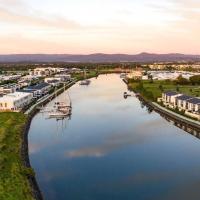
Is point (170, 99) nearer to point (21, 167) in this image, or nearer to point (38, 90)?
point (38, 90)

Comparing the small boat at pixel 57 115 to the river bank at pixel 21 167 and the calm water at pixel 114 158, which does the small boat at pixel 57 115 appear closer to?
the calm water at pixel 114 158

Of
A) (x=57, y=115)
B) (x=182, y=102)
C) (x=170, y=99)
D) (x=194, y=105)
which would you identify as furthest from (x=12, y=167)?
(x=170, y=99)

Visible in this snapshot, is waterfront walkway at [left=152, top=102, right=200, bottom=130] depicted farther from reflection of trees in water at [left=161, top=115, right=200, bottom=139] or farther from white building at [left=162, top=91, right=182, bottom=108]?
white building at [left=162, top=91, right=182, bottom=108]

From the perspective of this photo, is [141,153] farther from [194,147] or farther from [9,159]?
[9,159]

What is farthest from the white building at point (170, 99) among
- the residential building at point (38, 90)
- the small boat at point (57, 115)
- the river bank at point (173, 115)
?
the residential building at point (38, 90)

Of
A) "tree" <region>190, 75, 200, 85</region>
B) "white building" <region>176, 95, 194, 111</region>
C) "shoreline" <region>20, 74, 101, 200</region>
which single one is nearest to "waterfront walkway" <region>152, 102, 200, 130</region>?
"white building" <region>176, 95, 194, 111</region>

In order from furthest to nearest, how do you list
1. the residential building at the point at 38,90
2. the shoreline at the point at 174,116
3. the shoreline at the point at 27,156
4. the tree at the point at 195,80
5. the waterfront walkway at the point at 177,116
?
the tree at the point at 195,80 < the residential building at the point at 38,90 < the waterfront walkway at the point at 177,116 < the shoreline at the point at 174,116 < the shoreline at the point at 27,156
